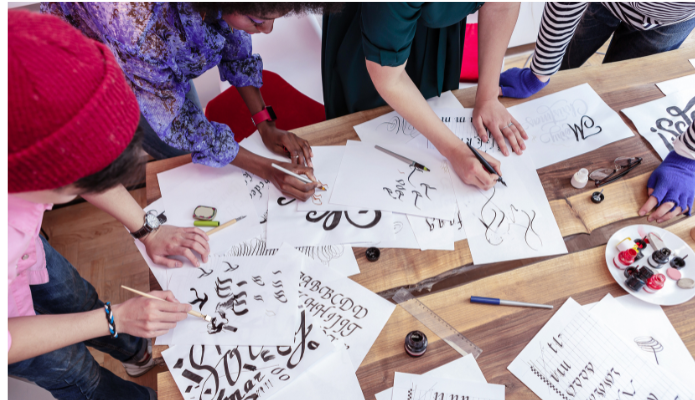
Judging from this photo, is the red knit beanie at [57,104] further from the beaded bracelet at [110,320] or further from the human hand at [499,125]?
the human hand at [499,125]

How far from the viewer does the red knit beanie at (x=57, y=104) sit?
1.59ft

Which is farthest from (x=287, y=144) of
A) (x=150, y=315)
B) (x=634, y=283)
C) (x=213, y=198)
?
(x=634, y=283)

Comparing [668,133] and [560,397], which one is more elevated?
[668,133]

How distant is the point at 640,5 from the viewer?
4.16 feet

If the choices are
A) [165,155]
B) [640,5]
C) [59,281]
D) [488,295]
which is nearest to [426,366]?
[488,295]

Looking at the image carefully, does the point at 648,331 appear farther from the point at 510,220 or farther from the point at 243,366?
the point at 243,366

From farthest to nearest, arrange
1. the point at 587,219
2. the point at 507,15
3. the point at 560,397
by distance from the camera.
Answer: the point at 507,15, the point at 587,219, the point at 560,397

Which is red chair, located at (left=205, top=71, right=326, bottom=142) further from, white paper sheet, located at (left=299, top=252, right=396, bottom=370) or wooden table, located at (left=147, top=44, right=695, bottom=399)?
white paper sheet, located at (left=299, top=252, right=396, bottom=370)

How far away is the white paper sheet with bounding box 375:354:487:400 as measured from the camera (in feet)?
2.73

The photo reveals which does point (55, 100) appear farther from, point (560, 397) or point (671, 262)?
point (671, 262)

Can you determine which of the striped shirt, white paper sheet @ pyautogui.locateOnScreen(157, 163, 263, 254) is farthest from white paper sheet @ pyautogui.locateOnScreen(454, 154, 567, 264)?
white paper sheet @ pyautogui.locateOnScreen(157, 163, 263, 254)

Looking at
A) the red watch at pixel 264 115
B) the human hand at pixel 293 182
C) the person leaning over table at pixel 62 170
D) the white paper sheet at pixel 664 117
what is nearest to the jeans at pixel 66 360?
the person leaning over table at pixel 62 170

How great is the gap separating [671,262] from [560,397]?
17.6 inches

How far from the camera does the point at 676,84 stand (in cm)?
129
